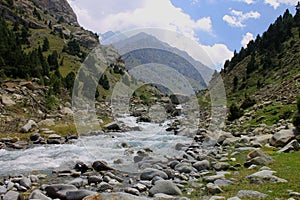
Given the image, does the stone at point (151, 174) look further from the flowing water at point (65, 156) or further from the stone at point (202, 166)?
the stone at point (202, 166)

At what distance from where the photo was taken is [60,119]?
41031mm

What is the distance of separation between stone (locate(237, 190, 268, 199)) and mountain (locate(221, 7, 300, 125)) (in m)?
26.0

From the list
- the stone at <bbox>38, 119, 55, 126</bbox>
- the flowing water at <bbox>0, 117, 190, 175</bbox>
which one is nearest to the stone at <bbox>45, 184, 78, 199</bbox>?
the flowing water at <bbox>0, 117, 190, 175</bbox>

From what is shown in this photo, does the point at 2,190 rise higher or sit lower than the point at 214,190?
lower

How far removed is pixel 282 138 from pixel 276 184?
12.2 meters

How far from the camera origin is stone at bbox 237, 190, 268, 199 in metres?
10.3

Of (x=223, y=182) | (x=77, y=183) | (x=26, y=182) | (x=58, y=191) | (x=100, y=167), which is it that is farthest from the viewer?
(x=100, y=167)

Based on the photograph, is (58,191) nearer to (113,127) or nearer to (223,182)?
(223,182)

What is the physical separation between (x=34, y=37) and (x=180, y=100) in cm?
6908

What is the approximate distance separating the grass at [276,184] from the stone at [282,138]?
5196 mm

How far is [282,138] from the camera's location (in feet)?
75.2

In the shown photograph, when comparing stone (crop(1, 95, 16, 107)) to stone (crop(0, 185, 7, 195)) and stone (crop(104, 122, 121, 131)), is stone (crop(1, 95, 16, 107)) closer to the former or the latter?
stone (crop(104, 122, 121, 131))

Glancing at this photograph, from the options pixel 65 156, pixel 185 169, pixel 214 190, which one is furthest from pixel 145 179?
pixel 65 156

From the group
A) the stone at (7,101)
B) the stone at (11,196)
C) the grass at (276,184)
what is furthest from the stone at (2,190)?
the stone at (7,101)
